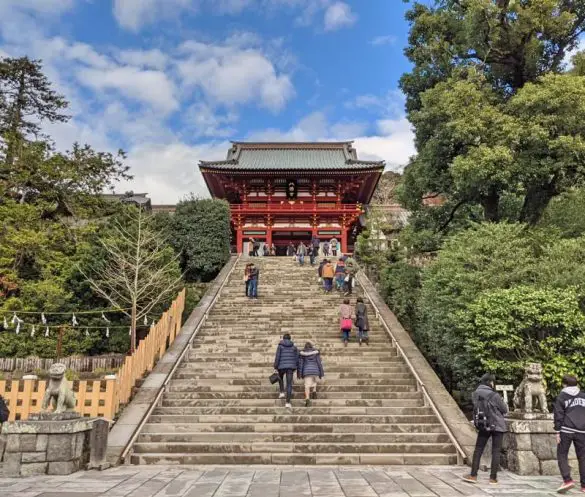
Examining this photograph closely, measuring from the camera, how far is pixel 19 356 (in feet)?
45.7

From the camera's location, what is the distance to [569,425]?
552cm

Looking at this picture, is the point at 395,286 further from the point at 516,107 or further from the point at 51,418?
the point at 51,418

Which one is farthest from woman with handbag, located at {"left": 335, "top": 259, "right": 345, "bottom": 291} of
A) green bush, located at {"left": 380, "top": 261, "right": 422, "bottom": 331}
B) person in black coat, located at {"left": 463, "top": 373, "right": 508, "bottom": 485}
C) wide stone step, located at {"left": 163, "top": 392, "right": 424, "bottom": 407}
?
person in black coat, located at {"left": 463, "top": 373, "right": 508, "bottom": 485}

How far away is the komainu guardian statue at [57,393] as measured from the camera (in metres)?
6.51

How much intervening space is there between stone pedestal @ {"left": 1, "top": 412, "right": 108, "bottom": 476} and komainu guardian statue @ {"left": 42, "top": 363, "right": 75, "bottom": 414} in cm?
26

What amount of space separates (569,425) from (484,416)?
3.19 feet

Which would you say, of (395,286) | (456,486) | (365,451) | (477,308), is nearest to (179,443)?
(365,451)

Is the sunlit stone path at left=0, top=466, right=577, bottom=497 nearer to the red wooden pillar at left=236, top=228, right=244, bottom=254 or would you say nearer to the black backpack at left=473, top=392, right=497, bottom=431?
the black backpack at left=473, top=392, right=497, bottom=431

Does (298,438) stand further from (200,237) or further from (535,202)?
(200,237)

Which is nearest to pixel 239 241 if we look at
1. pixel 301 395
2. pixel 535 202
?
pixel 535 202

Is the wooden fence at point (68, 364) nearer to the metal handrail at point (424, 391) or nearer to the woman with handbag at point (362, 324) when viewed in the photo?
the woman with handbag at point (362, 324)

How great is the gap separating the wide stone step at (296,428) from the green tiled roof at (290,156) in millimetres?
21573

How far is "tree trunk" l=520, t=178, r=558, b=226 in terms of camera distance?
12234 mm

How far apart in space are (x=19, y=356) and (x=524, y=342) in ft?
46.6
